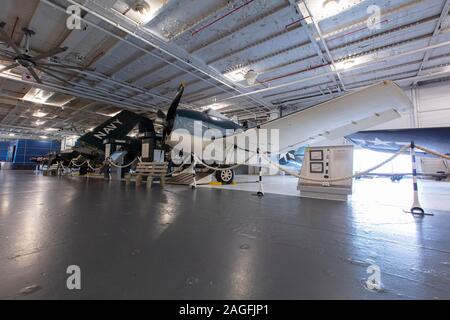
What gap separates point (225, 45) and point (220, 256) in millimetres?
5977

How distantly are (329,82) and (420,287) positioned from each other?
8.68m

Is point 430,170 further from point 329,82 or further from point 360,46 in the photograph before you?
point 360,46

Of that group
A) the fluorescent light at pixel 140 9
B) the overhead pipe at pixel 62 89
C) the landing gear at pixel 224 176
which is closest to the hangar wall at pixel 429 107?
the landing gear at pixel 224 176

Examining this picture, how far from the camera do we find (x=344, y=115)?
3479 millimetres

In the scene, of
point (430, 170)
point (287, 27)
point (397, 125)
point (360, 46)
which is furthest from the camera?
point (430, 170)

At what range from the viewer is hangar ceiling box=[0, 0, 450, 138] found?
4.23m

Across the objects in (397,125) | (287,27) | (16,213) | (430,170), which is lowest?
(16,213)

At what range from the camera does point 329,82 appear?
7.83m

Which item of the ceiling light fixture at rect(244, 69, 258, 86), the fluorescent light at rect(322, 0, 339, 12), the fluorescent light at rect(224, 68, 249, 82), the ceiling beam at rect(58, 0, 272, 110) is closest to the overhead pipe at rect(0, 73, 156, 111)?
the ceiling beam at rect(58, 0, 272, 110)

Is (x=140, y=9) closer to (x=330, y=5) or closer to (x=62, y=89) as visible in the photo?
(x=330, y=5)

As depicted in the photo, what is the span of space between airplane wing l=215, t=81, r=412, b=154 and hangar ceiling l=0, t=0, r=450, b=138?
2.57 m

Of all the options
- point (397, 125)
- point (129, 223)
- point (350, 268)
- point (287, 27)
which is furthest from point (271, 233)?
point (397, 125)

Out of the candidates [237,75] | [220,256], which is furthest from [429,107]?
[220,256]

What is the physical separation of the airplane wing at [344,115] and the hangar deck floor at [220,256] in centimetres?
189
